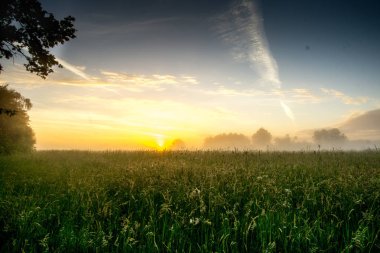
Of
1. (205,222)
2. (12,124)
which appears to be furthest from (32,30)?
(12,124)

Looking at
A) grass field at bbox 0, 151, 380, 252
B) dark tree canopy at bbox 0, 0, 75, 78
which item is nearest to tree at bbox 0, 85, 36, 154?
dark tree canopy at bbox 0, 0, 75, 78

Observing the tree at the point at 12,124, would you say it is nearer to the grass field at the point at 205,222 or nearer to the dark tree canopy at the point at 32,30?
the dark tree canopy at the point at 32,30

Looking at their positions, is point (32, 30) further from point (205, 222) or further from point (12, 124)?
point (12, 124)

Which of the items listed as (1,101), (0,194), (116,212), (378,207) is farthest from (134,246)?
(1,101)

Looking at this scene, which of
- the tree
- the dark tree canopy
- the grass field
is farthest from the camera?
the tree

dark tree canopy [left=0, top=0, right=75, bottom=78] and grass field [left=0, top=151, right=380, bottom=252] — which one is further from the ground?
dark tree canopy [left=0, top=0, right=75, bottom=78]

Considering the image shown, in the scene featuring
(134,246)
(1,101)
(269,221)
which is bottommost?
(134,246)

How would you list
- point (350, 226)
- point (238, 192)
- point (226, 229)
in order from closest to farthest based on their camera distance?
point (226, 229), point (350, 226), point (238, 192)

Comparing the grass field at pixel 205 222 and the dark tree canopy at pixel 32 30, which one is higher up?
the dark tree canopy at pixel 32 30

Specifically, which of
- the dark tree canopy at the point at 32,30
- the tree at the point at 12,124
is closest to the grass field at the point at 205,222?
the dark tree canopy at the point at 32,30

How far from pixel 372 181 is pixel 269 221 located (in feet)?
10.6

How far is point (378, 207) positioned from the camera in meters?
5.04

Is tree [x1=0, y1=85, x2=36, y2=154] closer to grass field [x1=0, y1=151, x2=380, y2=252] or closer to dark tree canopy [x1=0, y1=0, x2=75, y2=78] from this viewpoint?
dark tree canopy [x1=0, y1=0, x2=75, y2=78]

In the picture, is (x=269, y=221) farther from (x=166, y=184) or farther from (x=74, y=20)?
(x=74, y=20)
